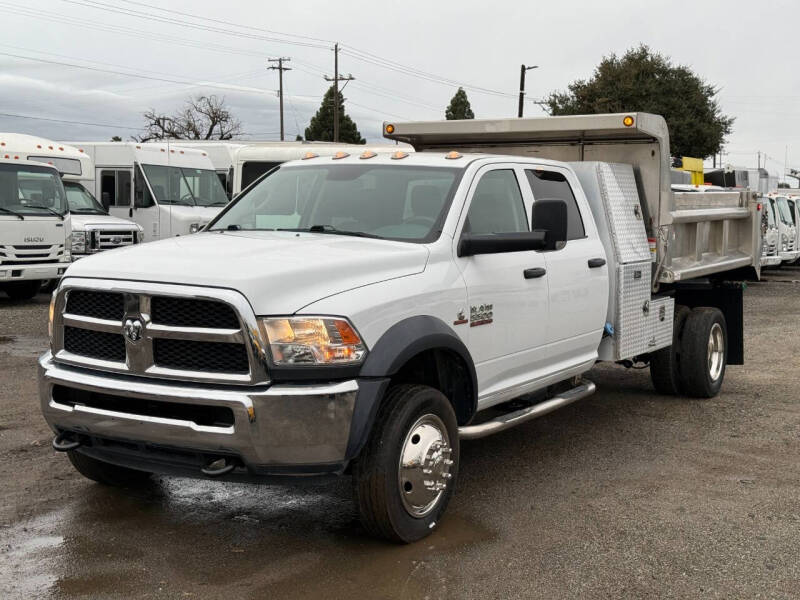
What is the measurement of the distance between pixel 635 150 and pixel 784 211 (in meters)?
20.5

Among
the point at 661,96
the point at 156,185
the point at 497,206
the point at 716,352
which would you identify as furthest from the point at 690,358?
the point at 661,96

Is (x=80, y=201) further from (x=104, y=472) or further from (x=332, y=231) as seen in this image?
(x=332, y=231)

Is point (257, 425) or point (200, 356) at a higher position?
point (200, 356)

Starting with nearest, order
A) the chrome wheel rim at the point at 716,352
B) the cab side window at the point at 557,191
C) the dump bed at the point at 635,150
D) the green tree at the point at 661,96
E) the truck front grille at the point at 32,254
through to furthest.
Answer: the cab side window at the point at 557,191 → the dump bed at the point at 635,150 → the chrome wheel rim at the point at 716,352 → the truck front grille at the point at 32,254 → the green tree at the point at 661,96

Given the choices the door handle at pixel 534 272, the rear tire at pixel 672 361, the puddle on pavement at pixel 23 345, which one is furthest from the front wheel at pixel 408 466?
the puddle on pavement at pixel 23 345

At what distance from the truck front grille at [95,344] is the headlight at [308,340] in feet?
2.66

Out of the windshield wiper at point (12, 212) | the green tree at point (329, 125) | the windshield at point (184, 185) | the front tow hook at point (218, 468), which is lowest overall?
the front tow hook at point (218, 468)

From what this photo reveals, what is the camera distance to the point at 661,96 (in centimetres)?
5959

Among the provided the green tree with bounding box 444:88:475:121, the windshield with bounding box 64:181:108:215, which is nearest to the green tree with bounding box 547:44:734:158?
the green tree with bounding box 444:88:475:121

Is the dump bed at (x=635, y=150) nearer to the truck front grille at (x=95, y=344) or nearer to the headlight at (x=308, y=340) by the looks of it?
the headlight at (x=308, y=340)

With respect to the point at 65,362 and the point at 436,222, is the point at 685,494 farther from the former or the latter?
the point at 65,362

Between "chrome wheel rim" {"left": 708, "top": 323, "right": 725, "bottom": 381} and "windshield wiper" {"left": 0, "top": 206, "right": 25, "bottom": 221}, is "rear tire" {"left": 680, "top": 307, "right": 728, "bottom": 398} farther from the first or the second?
"windshield wiper" {"left": 0, "top": 206, "right": 25, "bottom": 221}

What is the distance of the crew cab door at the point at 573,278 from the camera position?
6.27 metres

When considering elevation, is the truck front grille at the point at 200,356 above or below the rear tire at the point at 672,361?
A: above
